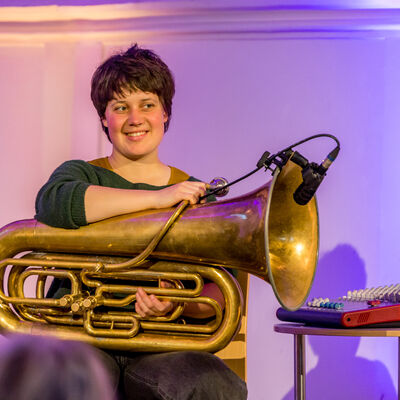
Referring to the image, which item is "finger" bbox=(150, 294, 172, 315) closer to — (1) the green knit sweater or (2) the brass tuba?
(2) the brass tuba

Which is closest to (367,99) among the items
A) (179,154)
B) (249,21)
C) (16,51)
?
(249,21)

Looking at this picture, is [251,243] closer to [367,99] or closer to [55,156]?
[367,99]

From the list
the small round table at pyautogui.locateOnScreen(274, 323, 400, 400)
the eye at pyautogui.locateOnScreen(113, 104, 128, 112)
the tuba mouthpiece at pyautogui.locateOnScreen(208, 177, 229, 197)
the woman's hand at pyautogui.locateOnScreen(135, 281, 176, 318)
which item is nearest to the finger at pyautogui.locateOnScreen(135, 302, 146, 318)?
the woman's hand at pyautogui.locateOnScreen(135, 281, 176, 318)

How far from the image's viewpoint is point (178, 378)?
A: 43.4 inches

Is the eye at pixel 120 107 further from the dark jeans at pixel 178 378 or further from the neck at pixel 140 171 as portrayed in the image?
the dark jeans at pixel 178 378

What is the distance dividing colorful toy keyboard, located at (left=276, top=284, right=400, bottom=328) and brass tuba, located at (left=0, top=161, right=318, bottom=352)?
164 mm

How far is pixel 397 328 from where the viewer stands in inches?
52.8

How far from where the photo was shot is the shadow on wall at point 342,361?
2.34 m

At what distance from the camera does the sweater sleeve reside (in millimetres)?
1259

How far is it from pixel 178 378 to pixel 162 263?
0.26 meters

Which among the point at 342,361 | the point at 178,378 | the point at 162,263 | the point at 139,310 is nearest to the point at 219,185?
the point at 162,263

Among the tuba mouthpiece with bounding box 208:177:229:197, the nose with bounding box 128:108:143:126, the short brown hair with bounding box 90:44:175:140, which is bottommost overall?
the tuba mouthpiece with bounding box 208:177:229:197

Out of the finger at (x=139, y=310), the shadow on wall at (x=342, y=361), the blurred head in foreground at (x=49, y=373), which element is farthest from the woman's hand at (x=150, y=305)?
the shadow on wall at (x=342, y=361)

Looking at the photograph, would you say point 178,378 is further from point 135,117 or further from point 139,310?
point 135,117
